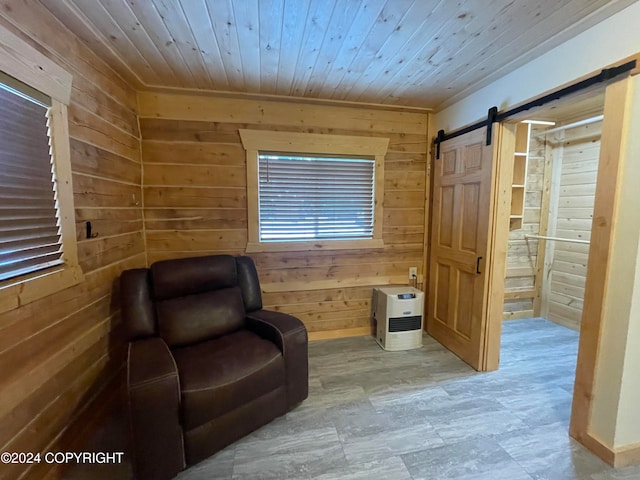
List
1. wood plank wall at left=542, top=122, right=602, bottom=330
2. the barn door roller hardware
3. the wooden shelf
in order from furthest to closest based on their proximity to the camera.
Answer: wood plank wall at left=542, top=122, right=602, bottom=330 < the wooden shelf < the barn door roller hardware

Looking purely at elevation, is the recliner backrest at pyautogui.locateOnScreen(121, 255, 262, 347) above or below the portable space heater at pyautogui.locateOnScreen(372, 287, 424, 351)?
above

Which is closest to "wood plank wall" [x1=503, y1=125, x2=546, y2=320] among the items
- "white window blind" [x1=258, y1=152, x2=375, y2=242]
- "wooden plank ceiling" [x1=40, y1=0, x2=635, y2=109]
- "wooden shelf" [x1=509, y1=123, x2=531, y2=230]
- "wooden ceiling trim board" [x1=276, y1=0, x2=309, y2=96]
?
"wooden shelf" [x1=509, y1=123, x2=531, y2=230]

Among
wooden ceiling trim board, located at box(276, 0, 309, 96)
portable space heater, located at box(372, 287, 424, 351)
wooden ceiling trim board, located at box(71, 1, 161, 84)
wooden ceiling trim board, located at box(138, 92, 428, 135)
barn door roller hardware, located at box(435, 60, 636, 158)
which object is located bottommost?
portable space heater, located at box(372, 287, 424, 351)

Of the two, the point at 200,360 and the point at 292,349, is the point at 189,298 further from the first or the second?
the point at 292,349

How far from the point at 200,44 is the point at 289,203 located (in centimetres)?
138

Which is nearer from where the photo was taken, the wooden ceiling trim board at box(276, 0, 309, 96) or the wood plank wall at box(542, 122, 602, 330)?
the wooden ceiling trim board at box(276, 0, 309, 96)

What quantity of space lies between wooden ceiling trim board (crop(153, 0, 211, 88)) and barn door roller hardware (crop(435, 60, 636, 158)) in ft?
6.94

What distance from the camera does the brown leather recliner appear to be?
1358 millimetres

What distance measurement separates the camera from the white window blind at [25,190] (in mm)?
1224

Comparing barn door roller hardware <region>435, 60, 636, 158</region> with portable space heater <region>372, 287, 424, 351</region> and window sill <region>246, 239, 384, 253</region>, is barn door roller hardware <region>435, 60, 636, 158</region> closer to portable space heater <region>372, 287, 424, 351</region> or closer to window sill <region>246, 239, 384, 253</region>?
window sill <region>246, 239, 384, 253</region>

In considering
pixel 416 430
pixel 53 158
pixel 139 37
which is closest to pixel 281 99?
pixel 139 37

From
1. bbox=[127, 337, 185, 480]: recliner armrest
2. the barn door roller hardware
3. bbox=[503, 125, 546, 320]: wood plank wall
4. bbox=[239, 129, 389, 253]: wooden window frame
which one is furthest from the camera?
bbox=[503, 125, 546, 320]: wood plank wall

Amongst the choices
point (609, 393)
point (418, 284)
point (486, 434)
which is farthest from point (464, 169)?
point (486, 434)

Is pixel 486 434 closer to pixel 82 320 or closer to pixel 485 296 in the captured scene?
pixel 485 296
